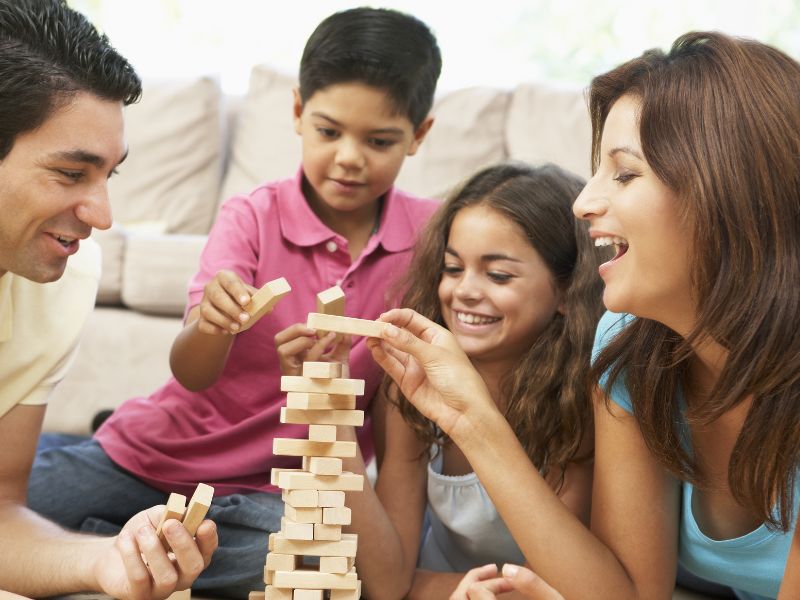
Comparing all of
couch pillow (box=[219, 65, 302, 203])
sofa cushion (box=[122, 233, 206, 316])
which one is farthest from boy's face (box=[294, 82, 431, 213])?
couch pillow (box=[219, 65, 302, 203])

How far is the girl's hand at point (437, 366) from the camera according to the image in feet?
5.43

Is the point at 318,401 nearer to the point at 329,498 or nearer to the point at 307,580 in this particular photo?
the point at 329,498

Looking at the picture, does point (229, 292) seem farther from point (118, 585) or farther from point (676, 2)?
point (676, 2)

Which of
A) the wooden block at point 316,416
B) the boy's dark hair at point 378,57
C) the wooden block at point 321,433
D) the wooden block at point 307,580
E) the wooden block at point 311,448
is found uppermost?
the boy's dark hair at point 378,57

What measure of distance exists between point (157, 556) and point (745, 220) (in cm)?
100

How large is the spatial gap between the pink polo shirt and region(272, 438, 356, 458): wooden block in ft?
2.20

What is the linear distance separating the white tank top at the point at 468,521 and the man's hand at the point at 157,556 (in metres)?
0.68

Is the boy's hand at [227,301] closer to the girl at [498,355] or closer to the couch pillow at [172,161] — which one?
the girl at [498,355]

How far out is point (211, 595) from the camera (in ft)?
6.89

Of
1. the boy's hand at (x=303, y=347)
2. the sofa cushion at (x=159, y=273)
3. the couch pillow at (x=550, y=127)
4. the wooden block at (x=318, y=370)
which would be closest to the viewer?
the wooden block at (x=318, y=370)

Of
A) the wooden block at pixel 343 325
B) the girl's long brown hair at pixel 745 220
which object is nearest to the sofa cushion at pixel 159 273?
the wooden block at pixel 343 325

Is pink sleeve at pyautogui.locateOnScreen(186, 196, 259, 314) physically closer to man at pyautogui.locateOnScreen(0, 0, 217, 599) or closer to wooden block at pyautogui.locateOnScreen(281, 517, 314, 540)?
man at pyautogui.locateOnScreen(0, 0, 217, 599)

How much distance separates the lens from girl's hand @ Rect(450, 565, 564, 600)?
1431mm

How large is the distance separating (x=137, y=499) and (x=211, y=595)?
0.33 m
